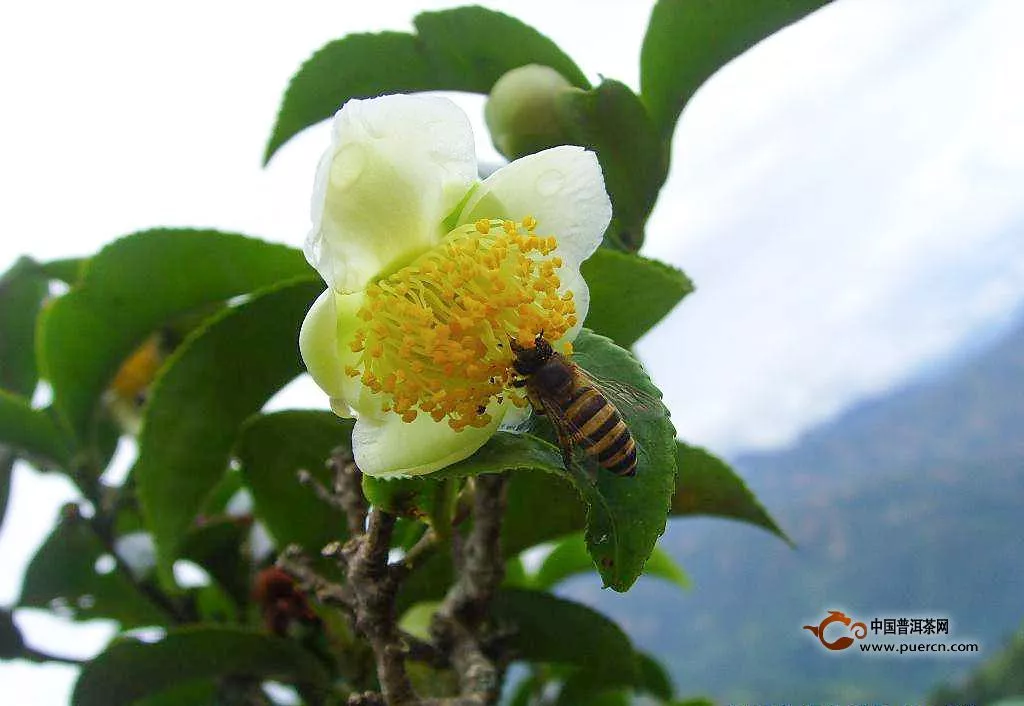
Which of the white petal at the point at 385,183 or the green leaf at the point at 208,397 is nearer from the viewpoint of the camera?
the white petal at the point at 385,183

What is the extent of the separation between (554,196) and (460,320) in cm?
12

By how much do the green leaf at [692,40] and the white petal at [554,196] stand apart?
0.89 ft

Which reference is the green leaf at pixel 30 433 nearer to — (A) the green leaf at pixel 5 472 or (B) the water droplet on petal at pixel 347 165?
(A) the green leaf at pixel 5 472

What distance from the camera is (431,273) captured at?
60 centimetres

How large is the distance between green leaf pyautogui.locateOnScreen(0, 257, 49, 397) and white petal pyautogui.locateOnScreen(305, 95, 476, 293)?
37.7 inches

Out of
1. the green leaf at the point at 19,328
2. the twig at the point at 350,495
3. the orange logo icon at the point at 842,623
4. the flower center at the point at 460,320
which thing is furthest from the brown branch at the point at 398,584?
the green leaf at the point at 19,328

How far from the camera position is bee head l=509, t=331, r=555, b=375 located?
57 centimetres

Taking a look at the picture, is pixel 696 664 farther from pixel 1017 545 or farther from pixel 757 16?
pixel 757 16

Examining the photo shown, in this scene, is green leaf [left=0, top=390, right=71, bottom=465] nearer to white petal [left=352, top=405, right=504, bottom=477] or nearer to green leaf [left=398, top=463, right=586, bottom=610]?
green leaf [left=398, top=463, right=586, bottom=610]

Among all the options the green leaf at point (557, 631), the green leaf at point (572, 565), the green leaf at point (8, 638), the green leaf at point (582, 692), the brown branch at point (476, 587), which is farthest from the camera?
the green leaf at point (572, 565)

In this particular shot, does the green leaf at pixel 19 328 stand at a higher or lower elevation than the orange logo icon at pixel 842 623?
higher

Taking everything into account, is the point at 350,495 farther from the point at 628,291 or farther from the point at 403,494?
the point at 628,291

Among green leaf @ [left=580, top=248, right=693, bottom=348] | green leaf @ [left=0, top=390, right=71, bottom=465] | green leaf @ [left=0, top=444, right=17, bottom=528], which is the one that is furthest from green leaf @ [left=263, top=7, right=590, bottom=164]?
green leaf @ [left=0, top=444, right=17, bottom=528]

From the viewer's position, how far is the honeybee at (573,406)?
524 mm
